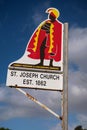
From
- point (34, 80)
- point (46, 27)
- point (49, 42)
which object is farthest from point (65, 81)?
point (46, 27)

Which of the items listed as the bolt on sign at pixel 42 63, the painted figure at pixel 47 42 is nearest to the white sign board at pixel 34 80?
the bolt on sign at pixel 42 63

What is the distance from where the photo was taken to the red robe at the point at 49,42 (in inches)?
403

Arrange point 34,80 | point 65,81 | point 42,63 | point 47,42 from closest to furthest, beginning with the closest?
1. point 65,81
2. point 34,80
3. point 42,63
4. point 47,42

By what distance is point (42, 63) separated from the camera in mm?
10094

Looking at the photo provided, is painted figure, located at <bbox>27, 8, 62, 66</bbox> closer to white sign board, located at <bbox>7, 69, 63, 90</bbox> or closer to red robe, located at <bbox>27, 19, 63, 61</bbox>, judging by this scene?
red robe, located at <bbox>27, 19, 63, 61</bbox>

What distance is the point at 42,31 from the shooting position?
10656 millimetres

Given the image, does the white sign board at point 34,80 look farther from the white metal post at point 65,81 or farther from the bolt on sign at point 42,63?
the white metal post at point 65,81

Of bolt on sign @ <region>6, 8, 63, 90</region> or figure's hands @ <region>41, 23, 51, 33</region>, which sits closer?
bolt on sign @ <region>6, 8, 63, 90</region>

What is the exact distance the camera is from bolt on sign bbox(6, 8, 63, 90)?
9797mm

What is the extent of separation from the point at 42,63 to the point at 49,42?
0.87 m

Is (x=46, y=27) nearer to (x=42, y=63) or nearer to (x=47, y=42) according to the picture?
(x=47, y=42)

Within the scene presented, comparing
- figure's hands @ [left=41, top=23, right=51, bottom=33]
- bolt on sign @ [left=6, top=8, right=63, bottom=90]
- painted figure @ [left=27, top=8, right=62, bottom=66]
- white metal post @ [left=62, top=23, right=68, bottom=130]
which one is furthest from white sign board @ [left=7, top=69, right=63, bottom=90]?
figure's hands @ [left=41, top=23, right=51, bottom=33]

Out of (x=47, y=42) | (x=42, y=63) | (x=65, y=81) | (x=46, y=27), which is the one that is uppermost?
(x=46, y=27)

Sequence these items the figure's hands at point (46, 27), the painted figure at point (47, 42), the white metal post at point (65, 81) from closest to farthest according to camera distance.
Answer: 1. the white metal post at point (65, 81)
2. the painted figure at point (47, 42)
3. the figure's hands at point (46, 27)
